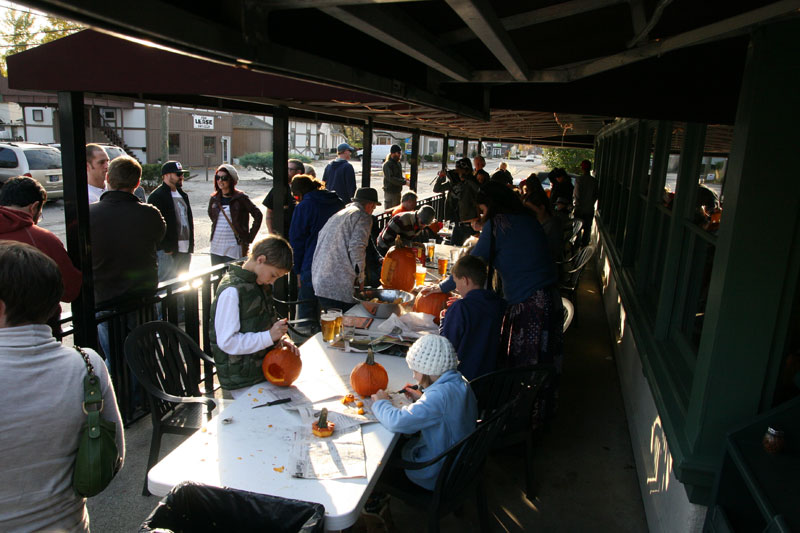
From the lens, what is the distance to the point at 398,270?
497cm

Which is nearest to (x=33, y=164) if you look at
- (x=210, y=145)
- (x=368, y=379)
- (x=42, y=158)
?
(x=42, y=158)

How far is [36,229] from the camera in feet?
11.5

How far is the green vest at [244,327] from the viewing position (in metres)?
3.14

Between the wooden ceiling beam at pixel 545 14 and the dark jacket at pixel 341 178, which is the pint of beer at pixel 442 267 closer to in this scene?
the wooden ceiling beam at pixel 545 14

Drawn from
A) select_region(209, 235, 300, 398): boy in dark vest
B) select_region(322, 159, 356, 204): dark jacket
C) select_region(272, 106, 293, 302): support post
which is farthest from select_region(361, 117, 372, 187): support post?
select_region(209, 235, 300, 398): boy in dark vest

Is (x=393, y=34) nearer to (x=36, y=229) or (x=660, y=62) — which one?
(x=660, y=62)

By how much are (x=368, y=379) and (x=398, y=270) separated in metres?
2.17

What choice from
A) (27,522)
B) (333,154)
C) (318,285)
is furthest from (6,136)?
(27,522)

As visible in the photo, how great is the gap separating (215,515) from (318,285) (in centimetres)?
298

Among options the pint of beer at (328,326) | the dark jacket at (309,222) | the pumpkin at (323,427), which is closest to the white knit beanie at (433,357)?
the pumpkin at (323,427)

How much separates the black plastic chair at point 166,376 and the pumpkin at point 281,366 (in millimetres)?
503

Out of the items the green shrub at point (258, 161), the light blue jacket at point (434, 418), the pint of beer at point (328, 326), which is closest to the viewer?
the light blue jacket at point (434, 418)

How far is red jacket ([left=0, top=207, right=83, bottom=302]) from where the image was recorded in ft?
11.1

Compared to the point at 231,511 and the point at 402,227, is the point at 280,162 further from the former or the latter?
the point at 231,511
